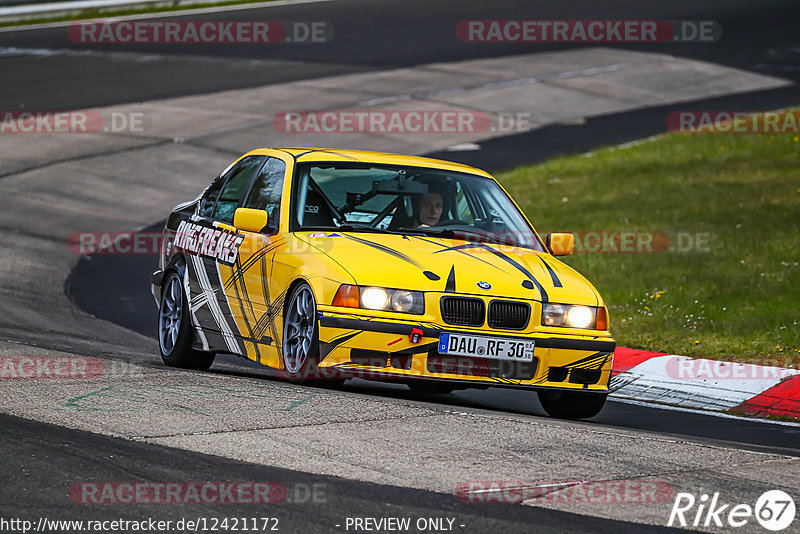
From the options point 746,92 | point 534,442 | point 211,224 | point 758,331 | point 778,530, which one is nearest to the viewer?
point 778,530

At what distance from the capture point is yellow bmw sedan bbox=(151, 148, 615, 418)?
7.63m

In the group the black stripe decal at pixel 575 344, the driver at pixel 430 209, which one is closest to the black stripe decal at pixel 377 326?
the black stripe decal at pixel 575 344

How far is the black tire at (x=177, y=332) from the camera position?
943 cm

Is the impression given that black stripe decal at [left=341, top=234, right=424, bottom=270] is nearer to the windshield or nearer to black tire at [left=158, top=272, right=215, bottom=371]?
the windshield

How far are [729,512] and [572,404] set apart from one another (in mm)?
2892

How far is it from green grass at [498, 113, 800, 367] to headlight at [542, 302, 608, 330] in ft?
9.45

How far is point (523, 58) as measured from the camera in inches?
1185

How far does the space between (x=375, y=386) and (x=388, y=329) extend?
2.23 m

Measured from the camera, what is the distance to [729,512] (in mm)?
5453

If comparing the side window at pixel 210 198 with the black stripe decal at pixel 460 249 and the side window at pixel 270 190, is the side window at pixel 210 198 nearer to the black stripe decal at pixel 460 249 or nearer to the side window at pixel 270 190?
the side window at pixel 270 190

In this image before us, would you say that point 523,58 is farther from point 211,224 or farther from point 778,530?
point 778,530

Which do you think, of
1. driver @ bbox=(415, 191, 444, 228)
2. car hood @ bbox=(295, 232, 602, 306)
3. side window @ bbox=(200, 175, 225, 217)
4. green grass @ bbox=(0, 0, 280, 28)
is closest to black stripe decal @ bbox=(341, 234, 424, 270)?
car hood @ bbox=(295, 232, 602, 306)

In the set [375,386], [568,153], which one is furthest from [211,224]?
[568,153]

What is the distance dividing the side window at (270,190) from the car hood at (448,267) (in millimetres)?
497
